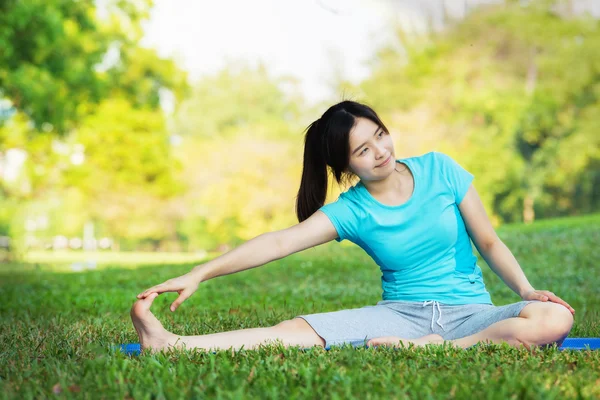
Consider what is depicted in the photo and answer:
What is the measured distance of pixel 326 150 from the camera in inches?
145

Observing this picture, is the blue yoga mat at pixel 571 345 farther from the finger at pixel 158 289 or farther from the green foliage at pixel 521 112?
the green foliage at pixel 521 112

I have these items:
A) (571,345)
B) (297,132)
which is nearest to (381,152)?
(571,345)

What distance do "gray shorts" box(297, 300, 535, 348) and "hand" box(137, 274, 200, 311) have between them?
621 millimetres

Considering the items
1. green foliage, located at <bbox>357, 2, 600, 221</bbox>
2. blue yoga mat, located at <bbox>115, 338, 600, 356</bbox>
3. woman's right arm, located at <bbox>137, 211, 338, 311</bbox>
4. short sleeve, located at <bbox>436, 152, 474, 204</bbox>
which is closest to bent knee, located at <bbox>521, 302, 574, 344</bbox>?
blue yoga mat, located at <bbox>115, 338, 600, 356</bbox>

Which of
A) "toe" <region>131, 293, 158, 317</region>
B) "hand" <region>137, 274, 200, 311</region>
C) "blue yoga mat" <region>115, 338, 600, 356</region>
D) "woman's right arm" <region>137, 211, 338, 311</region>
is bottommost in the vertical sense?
"blue yoga mat" <region>115, 338, 600, 356</region>

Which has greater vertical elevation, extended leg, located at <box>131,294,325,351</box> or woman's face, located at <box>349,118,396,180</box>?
woman's face, located at <box>349,118,396,180</box>

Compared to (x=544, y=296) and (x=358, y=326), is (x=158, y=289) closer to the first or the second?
(x=358, y=326)

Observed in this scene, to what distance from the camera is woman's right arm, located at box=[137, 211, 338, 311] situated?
125 inches

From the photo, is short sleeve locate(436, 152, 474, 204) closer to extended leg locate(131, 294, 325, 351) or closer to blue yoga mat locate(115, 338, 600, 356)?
blue yoga mat locate(115, 338, 600, 356)

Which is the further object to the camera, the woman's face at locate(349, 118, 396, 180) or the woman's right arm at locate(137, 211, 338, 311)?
the woman's face at locate(349, 118, 396, 180)

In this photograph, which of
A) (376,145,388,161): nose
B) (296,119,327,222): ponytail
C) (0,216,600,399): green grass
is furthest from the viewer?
(296,119,327,222): ponytail

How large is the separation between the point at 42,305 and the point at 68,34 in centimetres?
925

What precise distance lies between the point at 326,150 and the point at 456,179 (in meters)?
0.70

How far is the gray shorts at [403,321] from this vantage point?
3.44 m
